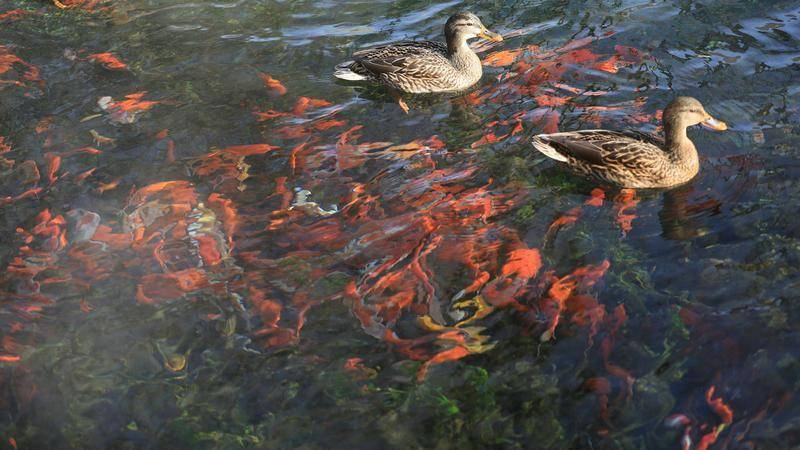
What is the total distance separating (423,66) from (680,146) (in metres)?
3.36

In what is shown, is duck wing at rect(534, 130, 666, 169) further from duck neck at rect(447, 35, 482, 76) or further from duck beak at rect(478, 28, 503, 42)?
duck beak at rect(478, 28, 503, 42)

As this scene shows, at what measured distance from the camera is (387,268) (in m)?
6.46

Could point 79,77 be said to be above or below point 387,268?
above

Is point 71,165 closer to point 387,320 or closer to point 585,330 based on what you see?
point 387,320

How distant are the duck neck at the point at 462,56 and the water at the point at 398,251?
29cm

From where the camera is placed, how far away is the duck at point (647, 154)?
702cm

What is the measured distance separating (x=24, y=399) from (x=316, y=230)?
8.83 ft

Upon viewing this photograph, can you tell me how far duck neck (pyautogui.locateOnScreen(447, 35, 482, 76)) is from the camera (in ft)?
30.7

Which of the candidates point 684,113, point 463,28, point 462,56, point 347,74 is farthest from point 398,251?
point 463,28

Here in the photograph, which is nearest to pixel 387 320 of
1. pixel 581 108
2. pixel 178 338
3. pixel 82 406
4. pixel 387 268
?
pixel 387 268

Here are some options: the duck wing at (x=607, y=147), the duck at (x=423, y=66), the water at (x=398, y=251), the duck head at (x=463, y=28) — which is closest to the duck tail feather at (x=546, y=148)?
the duck wing at (x=607, y=147)

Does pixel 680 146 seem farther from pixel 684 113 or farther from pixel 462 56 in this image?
pixel 462 56

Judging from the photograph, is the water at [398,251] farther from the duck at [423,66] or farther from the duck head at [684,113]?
the duck head at [684,113]

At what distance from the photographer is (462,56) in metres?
9.38
